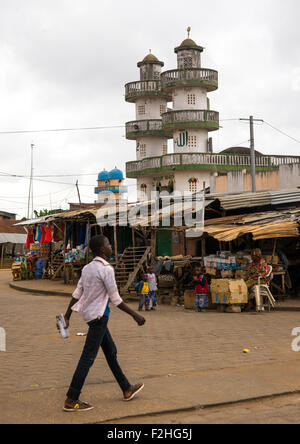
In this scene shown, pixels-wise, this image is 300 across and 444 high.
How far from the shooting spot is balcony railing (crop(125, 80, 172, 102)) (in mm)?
53469

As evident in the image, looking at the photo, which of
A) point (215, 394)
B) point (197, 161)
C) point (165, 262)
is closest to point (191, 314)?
point (165, 262)

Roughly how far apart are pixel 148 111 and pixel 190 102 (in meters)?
5.54

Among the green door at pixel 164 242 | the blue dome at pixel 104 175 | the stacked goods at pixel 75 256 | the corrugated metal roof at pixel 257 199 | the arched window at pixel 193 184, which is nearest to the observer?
the corrugated metal roof at pixel 257 199

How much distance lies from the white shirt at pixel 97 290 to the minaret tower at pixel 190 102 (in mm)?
43389

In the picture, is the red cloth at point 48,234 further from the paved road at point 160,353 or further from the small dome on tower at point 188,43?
the small dome on tower at point 188,43

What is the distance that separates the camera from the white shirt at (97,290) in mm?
6008

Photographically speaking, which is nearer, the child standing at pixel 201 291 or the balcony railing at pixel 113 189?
the child standing at pixel 201 291

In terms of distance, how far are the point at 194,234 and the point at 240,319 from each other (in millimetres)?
4820

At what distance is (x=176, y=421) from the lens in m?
5.59

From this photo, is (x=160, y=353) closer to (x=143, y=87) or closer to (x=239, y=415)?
(x=239, y=415)

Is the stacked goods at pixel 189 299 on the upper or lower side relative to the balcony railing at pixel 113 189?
lower

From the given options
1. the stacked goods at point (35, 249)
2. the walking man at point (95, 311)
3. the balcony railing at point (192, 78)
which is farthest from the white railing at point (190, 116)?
the walking man at point (95, 311)

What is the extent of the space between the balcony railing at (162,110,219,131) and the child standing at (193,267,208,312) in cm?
3395

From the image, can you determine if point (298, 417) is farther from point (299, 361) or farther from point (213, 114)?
point (213, 114)
